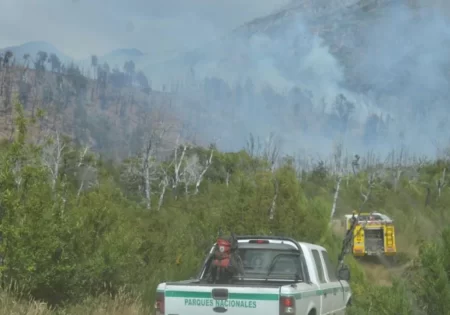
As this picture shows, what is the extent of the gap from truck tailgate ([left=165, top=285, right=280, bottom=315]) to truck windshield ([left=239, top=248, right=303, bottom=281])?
1828mm

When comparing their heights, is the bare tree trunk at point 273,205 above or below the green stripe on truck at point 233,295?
above

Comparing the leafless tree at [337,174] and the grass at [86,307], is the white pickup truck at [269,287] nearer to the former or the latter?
the grass at [86,307]

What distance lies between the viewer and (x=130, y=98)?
14988 centimetres

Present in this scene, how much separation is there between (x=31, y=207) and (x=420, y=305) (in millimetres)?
6351

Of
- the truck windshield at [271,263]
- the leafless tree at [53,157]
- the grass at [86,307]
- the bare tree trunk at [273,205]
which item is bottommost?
the grass at [86,307]

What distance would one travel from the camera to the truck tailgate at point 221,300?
8.84 m

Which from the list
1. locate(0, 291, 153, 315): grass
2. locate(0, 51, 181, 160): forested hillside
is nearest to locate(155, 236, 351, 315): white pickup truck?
locate(0, 291, 153, 315): grass

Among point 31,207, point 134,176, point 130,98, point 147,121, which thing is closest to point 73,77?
point 130,98

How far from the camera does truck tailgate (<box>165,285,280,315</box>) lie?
8844mm

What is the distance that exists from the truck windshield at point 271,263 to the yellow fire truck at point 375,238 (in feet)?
87.4

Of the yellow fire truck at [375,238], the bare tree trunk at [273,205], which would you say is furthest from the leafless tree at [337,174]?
the bare tree trunk at [273,205]

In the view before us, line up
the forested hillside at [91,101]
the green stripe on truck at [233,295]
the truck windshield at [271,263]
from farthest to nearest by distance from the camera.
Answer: the forested hillside at [91,101]
the truck windshield at [271,263]
the green stripe on truck at [233,295]

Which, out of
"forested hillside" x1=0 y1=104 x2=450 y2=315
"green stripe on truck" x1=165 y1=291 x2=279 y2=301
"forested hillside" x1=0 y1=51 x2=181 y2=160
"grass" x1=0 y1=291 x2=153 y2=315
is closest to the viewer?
"green stripe on truck" x1=165 y1=291 x2=279 y2=301

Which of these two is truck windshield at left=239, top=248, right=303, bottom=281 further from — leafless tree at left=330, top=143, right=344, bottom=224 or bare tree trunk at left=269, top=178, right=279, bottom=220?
leafless tree at left=330, top=143, right=344, bottom=224
